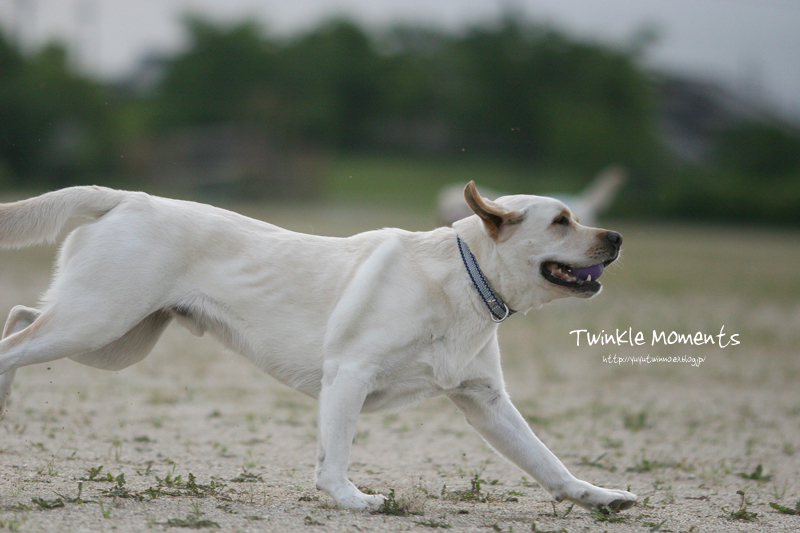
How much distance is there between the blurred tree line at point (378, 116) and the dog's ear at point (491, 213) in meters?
29.8

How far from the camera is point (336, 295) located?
422 cm

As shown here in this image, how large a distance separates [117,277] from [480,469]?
8.51 feet

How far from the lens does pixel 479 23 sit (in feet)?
187

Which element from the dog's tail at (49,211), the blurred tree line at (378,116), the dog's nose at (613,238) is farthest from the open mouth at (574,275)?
the blurred tree line at (378,116)

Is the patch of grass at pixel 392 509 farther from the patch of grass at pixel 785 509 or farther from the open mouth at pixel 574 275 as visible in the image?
the patch of grass at pixel 785 509

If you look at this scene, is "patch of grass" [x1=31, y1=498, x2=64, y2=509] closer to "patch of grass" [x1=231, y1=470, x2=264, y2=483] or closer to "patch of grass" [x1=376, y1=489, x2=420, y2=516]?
"patch of grass" [x1=231, y1=470, x2=264, y2=483]

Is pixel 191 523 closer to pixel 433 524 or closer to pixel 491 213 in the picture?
pixel 433 524

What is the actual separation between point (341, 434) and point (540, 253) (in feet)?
4.26

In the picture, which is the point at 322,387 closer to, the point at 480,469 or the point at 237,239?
the point at 237,239

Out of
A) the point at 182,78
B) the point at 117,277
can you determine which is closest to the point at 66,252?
the point at 117,277

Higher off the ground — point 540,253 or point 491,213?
point 491,213

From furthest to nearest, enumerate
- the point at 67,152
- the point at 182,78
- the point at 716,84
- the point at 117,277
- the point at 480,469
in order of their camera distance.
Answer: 1. the point at 716,84
2. the point at 182,78
3. the point at 67,152
4. the point at 480,469
5. the point at 117,277

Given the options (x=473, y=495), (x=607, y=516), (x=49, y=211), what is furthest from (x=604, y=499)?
(x=49, y=211)

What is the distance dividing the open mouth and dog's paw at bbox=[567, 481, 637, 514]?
3.19ft
